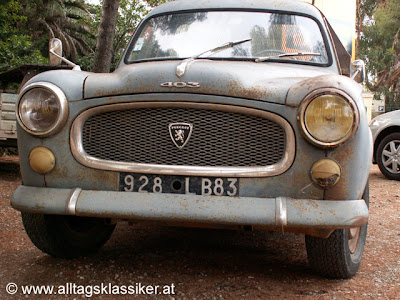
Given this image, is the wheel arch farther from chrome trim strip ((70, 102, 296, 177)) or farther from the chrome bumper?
chrome trim strip ((70, 102, 296, 177))

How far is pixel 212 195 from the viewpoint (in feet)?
8.80

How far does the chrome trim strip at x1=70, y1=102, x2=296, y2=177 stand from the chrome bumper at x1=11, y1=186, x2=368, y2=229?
0.14 meters

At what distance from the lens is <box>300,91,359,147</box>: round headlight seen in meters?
2.59

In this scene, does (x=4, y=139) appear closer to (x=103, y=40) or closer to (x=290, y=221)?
(x=103, y=40)

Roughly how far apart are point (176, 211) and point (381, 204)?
170 inches

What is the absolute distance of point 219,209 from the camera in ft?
8.54

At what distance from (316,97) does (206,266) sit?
4.56ft

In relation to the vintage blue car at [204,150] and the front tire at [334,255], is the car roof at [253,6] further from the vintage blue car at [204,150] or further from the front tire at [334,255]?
the front tire at [334,255]

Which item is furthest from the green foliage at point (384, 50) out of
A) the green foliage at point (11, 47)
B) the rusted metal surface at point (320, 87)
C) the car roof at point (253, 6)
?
the rusted metal surface at point (320, 87)

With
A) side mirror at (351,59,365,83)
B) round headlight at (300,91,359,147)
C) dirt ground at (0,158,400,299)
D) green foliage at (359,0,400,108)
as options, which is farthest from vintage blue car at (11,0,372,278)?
Answer: green foliage at (359,0,400,108)

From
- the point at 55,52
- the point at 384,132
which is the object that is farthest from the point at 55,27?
the point at 55,52

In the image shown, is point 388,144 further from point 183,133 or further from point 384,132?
point 183,133

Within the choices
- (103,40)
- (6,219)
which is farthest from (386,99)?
(6,219)

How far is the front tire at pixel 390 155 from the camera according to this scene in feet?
26.7
